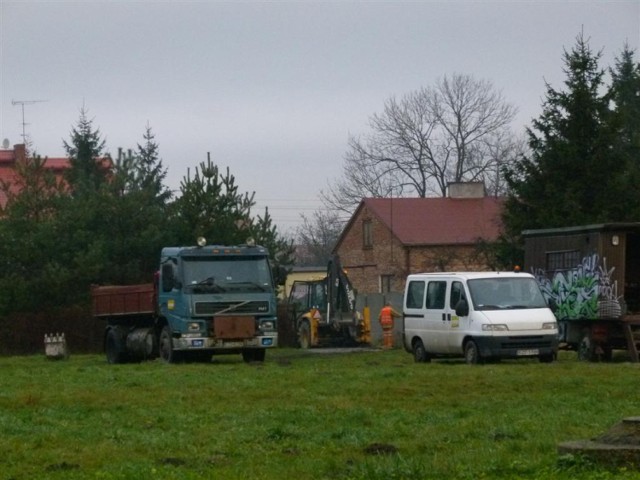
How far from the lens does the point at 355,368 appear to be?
26.7 metres

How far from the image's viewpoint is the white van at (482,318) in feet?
86.7

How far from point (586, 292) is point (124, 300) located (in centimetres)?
1147

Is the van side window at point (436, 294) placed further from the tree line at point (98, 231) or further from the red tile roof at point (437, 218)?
the red tile roof at point (437, 218)

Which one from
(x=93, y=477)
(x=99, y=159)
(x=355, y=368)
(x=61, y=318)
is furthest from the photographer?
(x=99, y=159)

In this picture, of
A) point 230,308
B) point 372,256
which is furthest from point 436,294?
point 372,256

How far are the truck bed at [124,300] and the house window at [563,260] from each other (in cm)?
936

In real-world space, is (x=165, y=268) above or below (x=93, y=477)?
above

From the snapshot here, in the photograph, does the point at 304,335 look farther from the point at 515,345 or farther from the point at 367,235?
the point at 367,235

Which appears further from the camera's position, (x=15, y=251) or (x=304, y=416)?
(x=15, y=251)

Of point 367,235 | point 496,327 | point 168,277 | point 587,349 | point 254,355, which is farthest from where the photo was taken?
point 367,235

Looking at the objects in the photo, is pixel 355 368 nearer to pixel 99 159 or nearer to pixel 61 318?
pixel 61 318

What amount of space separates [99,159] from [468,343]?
39093 millimetres

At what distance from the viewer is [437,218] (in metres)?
66.1

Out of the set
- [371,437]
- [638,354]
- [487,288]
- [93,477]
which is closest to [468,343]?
[487,288]
